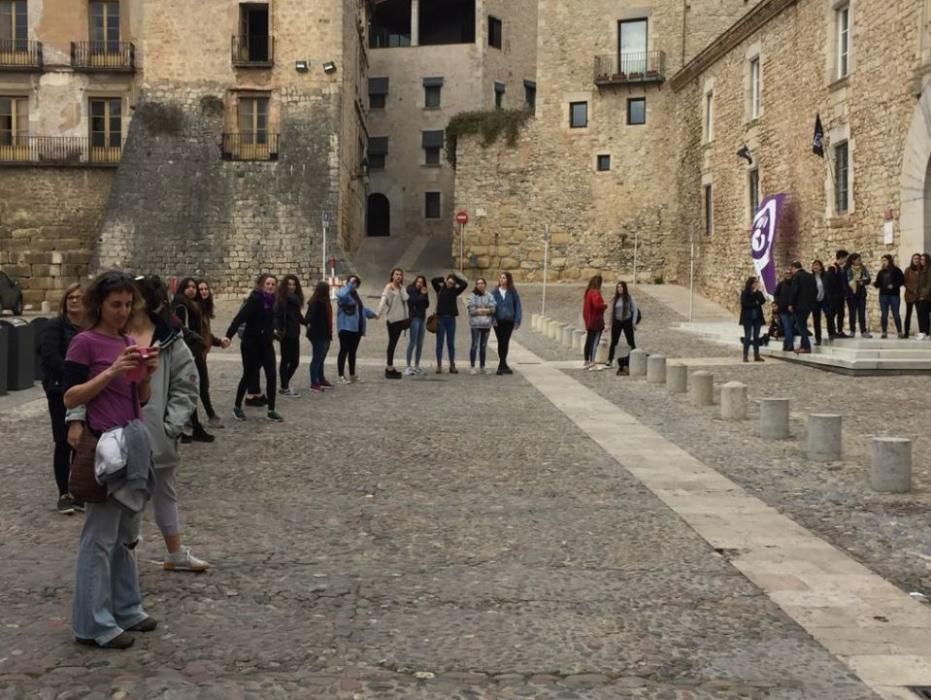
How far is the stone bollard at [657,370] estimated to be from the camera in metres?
14.3

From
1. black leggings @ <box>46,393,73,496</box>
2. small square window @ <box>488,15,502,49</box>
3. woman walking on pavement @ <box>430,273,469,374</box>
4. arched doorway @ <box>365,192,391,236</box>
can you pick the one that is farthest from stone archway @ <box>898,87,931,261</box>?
arched doorway @ <box>365,192,391,236</box>

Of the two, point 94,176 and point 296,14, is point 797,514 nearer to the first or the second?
point 296,14

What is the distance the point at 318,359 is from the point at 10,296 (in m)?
19.6

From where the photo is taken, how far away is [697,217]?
108 ft

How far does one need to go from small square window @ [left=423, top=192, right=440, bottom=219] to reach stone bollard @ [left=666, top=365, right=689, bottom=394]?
3625cm

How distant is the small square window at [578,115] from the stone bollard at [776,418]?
92.2 feet

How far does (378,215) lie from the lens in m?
50.0

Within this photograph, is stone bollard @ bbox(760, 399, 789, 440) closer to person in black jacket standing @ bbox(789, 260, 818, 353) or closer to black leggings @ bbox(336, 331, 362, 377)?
black leggings @ bbox(336, 331, 362, 377)

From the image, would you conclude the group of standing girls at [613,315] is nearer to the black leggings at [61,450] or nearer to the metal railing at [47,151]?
the black leggings at [61,450]

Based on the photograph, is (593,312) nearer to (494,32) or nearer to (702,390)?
(702,390)

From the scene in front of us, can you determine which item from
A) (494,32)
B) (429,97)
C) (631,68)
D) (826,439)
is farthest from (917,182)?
(494,32)

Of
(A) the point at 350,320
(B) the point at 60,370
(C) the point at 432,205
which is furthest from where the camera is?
(C) the point at 432,205

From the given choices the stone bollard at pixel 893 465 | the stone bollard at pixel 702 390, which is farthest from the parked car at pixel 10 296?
the stone bollard at pixel 893 465

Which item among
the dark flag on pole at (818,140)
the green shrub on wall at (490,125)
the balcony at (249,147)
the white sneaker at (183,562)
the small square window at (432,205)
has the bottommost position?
the white sneaker at (183,562)
